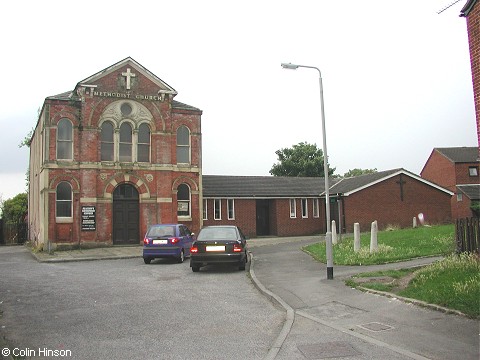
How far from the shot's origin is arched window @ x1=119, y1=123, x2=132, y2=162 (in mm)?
26641

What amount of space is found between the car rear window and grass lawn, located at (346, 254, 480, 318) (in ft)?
28.0

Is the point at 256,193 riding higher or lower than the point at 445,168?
lower

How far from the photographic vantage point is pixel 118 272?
15.3 metres

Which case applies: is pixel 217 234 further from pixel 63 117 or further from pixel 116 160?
pixel 63 117

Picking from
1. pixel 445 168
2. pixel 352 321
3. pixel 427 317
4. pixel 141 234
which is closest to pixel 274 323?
pixel 352 321

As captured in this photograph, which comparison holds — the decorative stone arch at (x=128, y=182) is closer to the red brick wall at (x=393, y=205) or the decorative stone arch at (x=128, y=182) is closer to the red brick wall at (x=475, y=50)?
the red brick wall at (x=393, y=205)

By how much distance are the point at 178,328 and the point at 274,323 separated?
1.67 metres

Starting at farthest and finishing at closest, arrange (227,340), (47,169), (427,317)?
(47,169), (427,317), (227,340)

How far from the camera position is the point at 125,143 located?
26766 mm

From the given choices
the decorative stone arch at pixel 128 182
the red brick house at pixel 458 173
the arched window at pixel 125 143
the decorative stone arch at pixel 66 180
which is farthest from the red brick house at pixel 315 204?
the red brick house at pixel 458 173

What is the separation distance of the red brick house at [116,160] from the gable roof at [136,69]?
6 centimetres

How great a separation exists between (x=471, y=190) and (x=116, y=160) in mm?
35210

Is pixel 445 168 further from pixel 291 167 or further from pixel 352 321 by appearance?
pixel 352 321

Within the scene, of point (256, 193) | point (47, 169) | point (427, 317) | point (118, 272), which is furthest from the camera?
point (256, 193)
